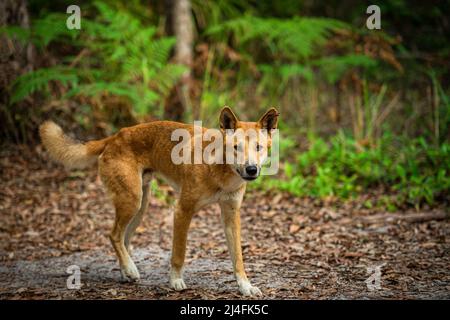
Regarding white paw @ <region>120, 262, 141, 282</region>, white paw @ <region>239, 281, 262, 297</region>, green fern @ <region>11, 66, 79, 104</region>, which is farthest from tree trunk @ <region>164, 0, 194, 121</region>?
white paw @ <region>239, 281, 262, 297</region>

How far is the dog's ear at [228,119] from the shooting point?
183 inches

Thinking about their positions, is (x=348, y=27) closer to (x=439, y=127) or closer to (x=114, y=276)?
(x=439, y=127)

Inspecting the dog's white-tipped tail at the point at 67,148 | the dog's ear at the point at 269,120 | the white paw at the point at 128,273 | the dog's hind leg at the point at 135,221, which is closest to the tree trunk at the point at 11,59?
the dog's white-tipped tail at the point at 67,148

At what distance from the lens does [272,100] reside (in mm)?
10906

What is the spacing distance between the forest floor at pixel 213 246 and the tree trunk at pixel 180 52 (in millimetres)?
2014

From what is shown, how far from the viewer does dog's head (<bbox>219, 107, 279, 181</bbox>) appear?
4.44m

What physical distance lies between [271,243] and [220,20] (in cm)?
658

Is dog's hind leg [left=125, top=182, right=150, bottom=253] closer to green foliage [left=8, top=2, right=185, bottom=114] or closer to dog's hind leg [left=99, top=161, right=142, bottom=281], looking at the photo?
dog's hind leg [left=99, top=161, right=142, bottom=281]

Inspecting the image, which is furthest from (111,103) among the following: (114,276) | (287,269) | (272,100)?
(287,269)

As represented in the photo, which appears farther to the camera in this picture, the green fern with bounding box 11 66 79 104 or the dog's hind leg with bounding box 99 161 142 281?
the green fern with bounding box 11 66 79 104

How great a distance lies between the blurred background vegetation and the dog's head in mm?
3230

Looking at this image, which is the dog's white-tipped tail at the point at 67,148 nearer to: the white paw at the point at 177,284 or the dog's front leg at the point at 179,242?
the dog's front leg at the point at 179,242

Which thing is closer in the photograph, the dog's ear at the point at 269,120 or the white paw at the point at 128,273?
the dog's ear at the point at 269,120

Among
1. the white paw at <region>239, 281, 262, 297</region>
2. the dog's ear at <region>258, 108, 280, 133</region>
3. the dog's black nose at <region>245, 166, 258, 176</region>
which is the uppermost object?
the dog's ear at <region>258, 108, 280, 133</region>
